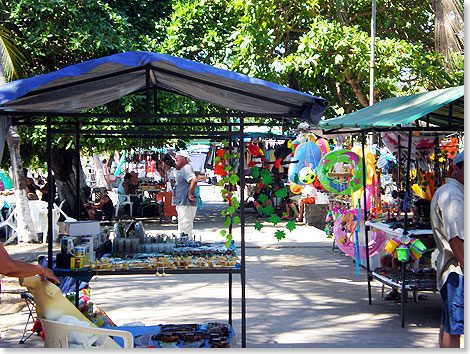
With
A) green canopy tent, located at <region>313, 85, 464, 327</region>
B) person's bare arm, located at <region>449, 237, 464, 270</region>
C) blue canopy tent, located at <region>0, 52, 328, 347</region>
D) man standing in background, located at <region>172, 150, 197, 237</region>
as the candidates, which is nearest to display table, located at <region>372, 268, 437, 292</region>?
green canopy tent, located at <region>313, 85, 464, 327</region>

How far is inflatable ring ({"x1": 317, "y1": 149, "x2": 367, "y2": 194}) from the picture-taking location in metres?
7.92

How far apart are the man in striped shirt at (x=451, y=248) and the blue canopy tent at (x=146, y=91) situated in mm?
1209

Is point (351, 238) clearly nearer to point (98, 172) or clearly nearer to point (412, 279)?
point (412, 279)

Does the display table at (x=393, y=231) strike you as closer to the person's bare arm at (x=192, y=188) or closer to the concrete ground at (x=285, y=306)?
the concrete ground at (x=285, y=306)

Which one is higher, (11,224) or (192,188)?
(192,188)

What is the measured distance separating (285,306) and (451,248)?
9.79 ft

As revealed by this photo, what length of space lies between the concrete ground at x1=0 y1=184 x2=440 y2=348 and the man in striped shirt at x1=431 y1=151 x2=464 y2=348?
3.43 feet

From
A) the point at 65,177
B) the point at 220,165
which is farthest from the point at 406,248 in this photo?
the point at 65,177

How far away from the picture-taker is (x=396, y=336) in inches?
223

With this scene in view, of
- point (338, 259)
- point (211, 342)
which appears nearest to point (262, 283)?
point (338, 259)

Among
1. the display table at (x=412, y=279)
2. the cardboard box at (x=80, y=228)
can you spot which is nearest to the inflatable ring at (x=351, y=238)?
the display table at (x=412, y=279)

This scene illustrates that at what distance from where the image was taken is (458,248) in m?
4.26

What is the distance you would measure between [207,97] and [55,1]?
25.7ft

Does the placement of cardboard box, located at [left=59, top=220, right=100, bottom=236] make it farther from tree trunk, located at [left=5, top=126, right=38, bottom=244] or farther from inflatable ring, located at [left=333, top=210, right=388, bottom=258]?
tree trunk, located at [left=5, top=126, right=38, bottom=244]
